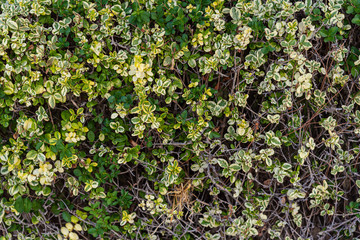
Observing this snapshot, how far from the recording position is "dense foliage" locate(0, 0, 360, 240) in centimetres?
200

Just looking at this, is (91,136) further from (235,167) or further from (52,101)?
(235,167)

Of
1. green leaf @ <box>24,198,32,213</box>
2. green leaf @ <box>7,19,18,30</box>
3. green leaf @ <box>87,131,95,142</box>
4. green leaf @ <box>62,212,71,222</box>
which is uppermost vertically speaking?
green leaf @ <box>7,19,18,30</box>

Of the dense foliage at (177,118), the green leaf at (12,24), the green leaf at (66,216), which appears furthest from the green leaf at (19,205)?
the green leaf at (12,24)

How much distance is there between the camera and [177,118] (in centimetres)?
208

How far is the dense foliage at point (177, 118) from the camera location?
6.57 ft

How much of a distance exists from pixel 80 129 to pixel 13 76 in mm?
517

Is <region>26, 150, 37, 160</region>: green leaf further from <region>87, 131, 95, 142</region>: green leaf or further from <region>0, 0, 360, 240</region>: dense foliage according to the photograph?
<region>87, 131, 95, 142</region>: green leaf

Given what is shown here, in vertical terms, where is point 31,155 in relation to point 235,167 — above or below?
above

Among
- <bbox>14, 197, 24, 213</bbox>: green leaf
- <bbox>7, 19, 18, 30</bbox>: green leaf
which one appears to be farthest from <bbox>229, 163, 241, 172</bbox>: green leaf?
<bbox>7, 19, 18, 30</bbox>: green leaf

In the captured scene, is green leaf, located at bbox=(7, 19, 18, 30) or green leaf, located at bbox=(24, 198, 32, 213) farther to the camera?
green leaf, located at bbox=(24, 198, 32, 213)

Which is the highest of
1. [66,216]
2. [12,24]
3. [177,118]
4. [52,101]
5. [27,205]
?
[12,24]

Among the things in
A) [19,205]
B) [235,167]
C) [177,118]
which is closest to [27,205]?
[19,205]

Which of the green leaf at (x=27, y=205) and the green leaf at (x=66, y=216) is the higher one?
the green leaf at (x=27, y=205)

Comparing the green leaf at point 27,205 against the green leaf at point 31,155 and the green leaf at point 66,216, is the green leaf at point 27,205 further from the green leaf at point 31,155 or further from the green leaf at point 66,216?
the green leaf at point 31,155
